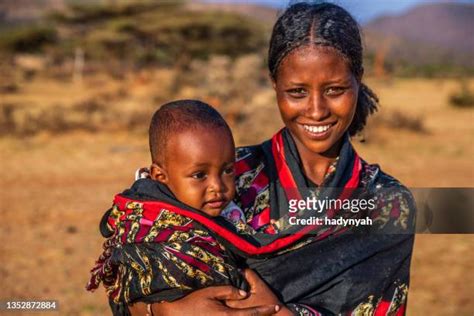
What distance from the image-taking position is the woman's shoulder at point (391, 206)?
83.8 inches

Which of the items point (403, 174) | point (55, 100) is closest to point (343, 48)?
point (403, 174)

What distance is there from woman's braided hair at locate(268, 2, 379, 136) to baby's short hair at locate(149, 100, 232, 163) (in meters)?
0.28

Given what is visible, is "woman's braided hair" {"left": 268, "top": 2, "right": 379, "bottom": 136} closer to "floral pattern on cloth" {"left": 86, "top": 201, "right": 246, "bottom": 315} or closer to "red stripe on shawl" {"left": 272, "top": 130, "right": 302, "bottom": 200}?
"red stripe on shawl" {"left": 272, "top": 130, "right": 302, "bottom": 200}

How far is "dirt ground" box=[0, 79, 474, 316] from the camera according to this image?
18.0ft

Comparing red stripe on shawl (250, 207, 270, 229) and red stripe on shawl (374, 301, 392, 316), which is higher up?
red stripe on shawl (250, 207, 270, 229)

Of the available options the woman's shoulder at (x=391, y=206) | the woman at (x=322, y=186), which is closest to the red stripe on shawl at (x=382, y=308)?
the woman at (x=322, y=186)

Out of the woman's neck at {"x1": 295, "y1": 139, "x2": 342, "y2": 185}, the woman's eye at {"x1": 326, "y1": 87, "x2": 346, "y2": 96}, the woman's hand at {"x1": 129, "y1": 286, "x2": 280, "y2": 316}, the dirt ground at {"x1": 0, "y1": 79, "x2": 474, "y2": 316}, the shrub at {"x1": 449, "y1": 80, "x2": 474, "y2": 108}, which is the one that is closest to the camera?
the woman's hand at {"x1": 129, "y1": 286, "x2": 280, "y2": 316}

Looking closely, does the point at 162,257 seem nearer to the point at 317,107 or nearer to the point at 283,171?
the point at 283,171

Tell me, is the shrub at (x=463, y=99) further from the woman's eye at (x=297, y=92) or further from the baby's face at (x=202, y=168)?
the baby's face at (x=202, y=168)

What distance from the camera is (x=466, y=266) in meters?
6.03

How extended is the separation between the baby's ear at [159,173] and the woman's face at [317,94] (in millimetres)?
400

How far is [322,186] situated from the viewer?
215 centimetres

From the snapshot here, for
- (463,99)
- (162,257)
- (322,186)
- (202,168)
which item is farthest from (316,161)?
(463,99)

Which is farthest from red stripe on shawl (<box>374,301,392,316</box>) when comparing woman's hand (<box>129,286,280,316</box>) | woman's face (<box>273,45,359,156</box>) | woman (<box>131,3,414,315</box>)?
woman's face (<box>273,45,359,156</box>)
